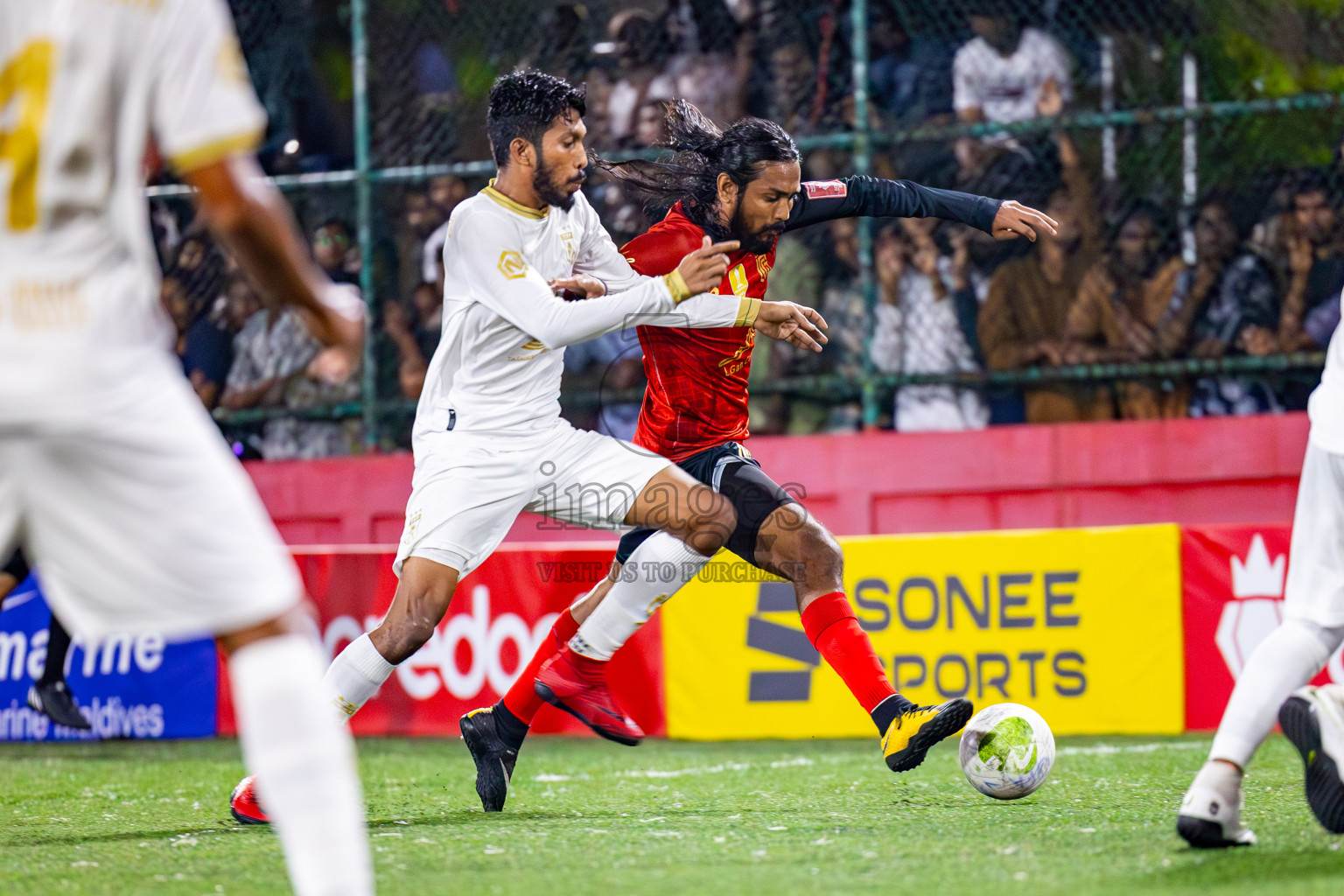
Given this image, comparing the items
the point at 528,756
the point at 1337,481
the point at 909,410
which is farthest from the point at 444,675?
the point at 1337,481

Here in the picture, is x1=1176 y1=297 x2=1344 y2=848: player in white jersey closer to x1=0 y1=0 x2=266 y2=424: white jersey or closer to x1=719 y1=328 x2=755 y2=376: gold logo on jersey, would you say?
x1=719 y1=328 x2=755 y2=376: gold logo on jersey

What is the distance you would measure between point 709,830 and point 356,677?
3.99ft

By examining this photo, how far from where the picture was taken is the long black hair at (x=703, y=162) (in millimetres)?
5152

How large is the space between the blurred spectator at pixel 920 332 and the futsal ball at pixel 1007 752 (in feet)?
13.1

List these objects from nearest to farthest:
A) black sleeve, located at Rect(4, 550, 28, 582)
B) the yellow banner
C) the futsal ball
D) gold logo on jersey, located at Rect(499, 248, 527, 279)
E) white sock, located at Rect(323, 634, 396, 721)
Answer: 1. the futsal ball
2. gold logo on jersey, located at Rect(499, 248, 527, 279)
3. white sock, located at Rect(323, 634, 396, 721)
4. black sleeve, located at Rect(4, 550, 28, 582)
5. the yellow banner

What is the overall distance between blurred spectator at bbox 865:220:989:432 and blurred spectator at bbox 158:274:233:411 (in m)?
4.00

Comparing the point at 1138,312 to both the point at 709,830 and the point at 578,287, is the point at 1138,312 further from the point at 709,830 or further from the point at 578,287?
the point at 709,830

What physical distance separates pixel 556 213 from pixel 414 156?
4.66 m

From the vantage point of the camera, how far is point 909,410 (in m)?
8.53

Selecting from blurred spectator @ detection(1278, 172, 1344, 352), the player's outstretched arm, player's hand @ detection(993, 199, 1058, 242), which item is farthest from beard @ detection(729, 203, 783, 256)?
blurred spectator @ detection(1278, 172, 1344, 352)

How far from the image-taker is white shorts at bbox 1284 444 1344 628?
3.39 m

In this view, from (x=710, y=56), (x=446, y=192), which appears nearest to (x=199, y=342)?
(x=446, y=192)

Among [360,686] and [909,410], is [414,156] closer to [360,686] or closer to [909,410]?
[909,410]

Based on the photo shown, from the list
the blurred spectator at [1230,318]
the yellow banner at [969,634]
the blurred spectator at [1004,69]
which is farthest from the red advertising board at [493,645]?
the blurred spectator at [1004,69]
